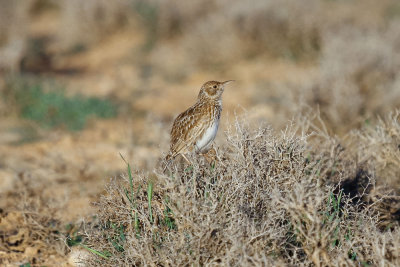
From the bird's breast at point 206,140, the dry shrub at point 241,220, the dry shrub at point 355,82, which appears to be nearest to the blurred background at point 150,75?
the dry shrub at point 355,82

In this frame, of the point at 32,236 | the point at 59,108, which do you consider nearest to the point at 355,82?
the point at 59,108

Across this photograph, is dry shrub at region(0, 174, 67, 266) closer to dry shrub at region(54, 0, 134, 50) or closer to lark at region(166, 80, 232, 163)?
lark at region(166, 80, 232, 163)

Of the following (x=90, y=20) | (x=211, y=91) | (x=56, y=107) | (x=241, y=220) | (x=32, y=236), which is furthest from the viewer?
(x=90, y=20)

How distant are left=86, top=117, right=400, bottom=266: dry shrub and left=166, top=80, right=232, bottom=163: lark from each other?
0.74 meters

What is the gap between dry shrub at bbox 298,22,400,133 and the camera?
724cm

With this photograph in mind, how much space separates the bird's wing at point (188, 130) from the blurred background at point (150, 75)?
437mm

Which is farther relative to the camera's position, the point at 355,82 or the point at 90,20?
the point at 90,20

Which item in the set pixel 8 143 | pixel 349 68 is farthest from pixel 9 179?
pixel 349 68

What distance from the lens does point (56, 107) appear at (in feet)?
28.0

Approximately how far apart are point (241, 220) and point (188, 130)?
1699 millimetres

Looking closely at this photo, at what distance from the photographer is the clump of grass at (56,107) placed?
27.3 feet

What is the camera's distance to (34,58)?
11562mm

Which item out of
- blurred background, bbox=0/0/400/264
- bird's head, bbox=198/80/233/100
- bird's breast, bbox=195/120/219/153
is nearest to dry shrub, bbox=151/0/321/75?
blurred background, bbox=0/0/400/264

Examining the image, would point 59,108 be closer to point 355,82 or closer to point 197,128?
point 197,128
